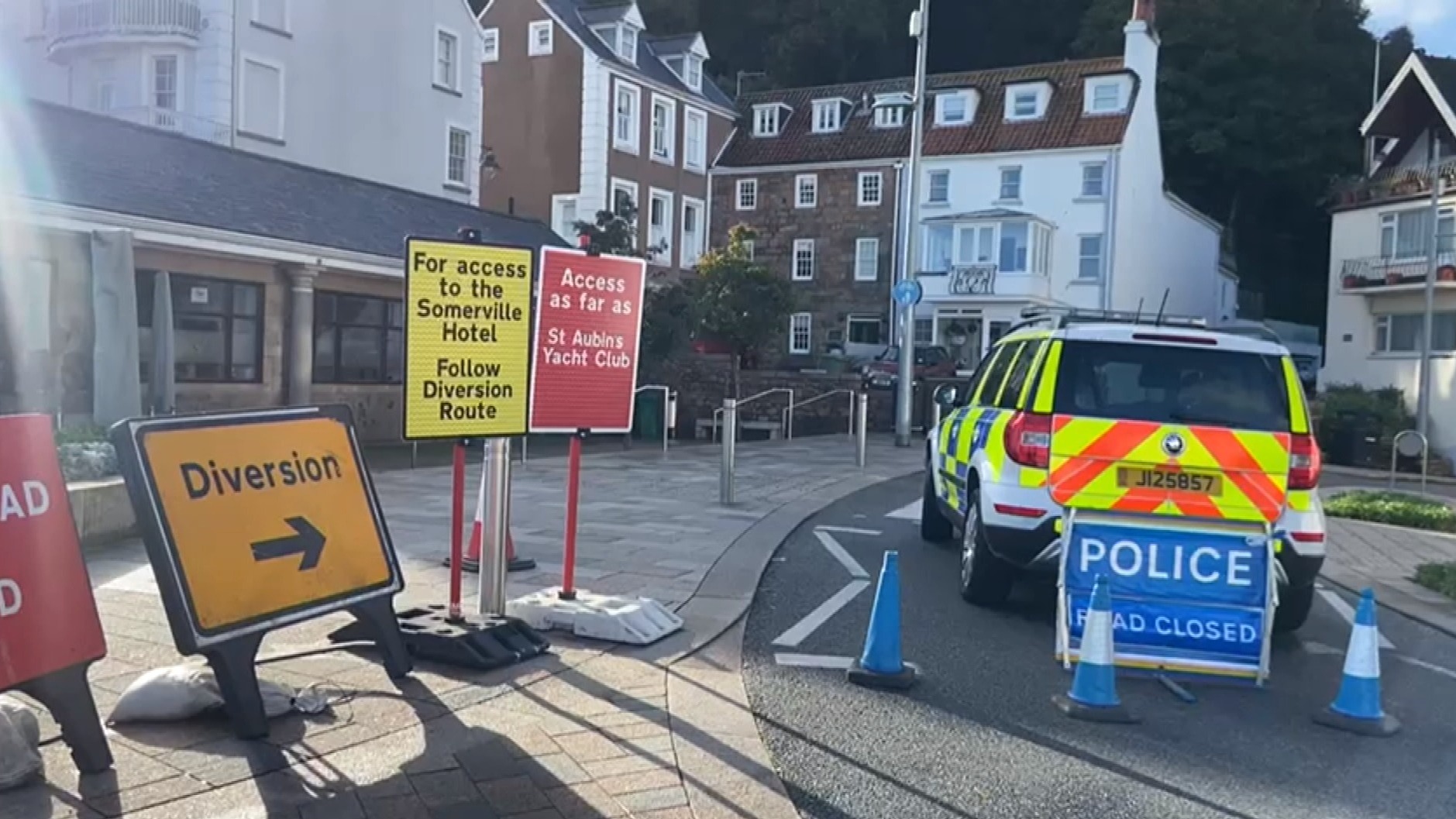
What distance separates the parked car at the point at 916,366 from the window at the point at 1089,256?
645 cm

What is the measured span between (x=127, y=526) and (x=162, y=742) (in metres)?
4.89

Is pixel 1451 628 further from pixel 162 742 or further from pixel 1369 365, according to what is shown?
pixel 1369 365

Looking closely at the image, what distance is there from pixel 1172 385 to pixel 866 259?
1578 inches

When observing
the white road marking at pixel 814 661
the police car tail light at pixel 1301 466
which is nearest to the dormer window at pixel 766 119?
the police car tail light at pixel 1301 466

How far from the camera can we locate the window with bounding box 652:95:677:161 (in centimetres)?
4372

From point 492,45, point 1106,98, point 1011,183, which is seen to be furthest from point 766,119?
point 1106,98

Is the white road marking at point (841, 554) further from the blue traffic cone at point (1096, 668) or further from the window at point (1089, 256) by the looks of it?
the window at point (1089, 256)

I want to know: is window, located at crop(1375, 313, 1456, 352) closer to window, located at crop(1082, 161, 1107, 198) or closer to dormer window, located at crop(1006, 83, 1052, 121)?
window, located at crop(1082, 161, 1107, 198)

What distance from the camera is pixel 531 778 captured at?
4676mm

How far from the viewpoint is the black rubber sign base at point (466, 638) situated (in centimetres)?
610

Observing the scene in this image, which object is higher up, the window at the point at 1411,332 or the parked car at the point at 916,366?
the window at the point at 1411,332

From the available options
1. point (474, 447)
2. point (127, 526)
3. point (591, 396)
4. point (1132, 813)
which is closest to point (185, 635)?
point (591, 396)

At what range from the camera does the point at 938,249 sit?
4391 centimetres

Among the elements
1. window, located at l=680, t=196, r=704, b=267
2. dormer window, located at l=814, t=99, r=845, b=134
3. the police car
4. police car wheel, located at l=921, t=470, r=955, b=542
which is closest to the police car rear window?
the police car
